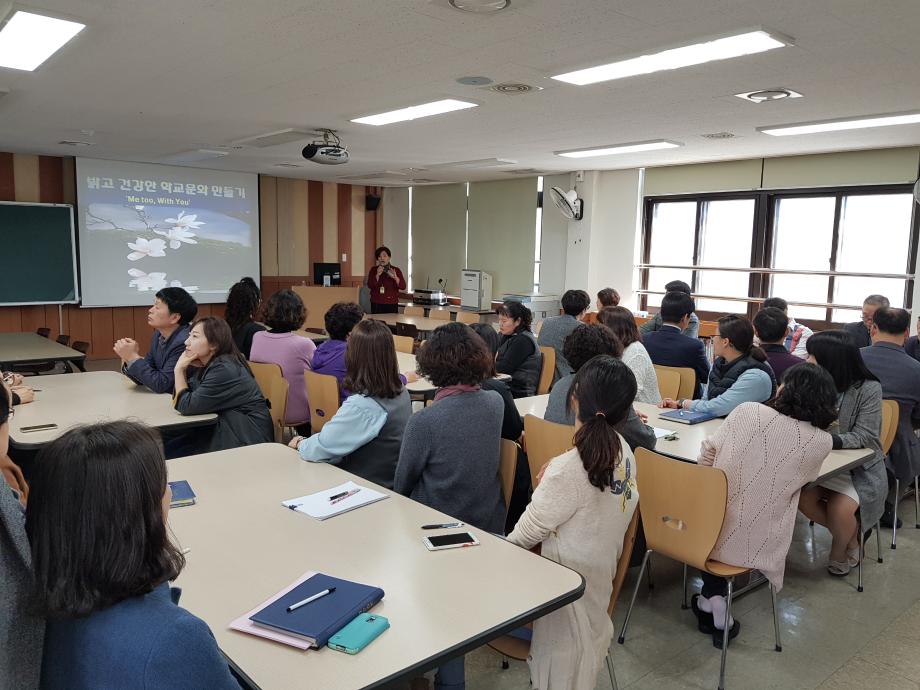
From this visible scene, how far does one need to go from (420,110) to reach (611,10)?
2.53 meters

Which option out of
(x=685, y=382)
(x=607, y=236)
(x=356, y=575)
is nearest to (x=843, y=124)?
(x=685, y=382)

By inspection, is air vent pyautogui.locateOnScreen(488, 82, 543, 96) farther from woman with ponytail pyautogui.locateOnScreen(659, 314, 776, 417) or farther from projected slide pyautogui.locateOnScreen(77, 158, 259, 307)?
projected slide pyautogui.locateOnScreen(77, 158, 259, 307)

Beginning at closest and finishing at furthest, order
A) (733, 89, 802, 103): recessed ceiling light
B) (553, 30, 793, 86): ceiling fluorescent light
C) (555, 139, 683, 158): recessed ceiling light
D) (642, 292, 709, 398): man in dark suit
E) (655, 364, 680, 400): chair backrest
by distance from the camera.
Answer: (553, 30, 793, 86): ceiling fluorescent light → (655, 364, 680, 400): chair backrest → (733, 89, 802, 103): recessed ceiling light → (642, 292, 709, 398): man in dark suit → (555, 139, 683, 158): recessed ceiling light

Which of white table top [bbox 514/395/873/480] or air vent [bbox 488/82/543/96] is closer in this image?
white table top [bbox 514/395/873/480]

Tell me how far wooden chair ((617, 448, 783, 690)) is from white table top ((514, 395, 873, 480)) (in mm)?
278

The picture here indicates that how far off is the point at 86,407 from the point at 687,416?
3253 millimetres

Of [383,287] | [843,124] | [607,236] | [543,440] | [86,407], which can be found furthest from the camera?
[383,287]

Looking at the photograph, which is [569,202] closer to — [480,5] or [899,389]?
[899,389]

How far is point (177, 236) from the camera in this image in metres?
9.87

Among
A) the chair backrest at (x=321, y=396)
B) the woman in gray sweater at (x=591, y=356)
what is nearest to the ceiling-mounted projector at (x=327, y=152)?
the chair backrest at (x=321, y=396)

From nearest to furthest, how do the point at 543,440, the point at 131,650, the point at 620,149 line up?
1. the point at 131,650
2. the point at 543,440
3. the point at 620,149

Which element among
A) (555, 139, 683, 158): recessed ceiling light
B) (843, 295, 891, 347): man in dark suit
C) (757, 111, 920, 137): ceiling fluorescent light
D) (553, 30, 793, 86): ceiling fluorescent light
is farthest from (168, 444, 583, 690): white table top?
(555, 139, 683, 158): recessed ceiling light

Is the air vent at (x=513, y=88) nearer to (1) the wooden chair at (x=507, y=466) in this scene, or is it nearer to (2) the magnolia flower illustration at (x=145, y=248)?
(1) the wooden chair at (x=507, y=466)

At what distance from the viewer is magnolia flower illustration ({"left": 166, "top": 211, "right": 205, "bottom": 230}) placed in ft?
32.2
